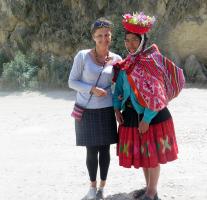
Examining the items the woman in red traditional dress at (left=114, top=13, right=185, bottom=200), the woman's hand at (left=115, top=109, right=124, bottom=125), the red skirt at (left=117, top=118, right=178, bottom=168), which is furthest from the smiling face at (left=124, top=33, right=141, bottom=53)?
the red skirt at (left=117, top=118, right=178, bottom=168)

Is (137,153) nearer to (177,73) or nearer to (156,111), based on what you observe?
(156,111)

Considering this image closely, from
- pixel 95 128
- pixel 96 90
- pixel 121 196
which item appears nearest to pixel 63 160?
pixel 121 196

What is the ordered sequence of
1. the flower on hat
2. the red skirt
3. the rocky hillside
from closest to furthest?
the flower on hat, the red skirt, the rocky hillside

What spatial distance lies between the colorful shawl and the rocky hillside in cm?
647

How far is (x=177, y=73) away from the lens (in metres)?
3.49

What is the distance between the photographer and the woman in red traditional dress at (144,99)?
133 inches

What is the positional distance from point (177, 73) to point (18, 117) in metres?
4.28

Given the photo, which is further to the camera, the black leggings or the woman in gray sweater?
the black leggings

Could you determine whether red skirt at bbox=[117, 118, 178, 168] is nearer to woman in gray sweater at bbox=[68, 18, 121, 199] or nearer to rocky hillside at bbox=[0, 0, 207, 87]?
woman in gray sweater at bbox=[68, 18, 121, 199]

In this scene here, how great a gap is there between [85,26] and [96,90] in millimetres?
7137

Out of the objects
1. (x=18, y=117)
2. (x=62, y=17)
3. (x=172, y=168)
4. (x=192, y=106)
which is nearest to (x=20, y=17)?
(x=62, y=17)

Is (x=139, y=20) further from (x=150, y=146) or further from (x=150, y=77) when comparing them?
(x=150, y=146)

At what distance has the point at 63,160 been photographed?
16.5 feet

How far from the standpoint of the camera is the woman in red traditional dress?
3.37 m
